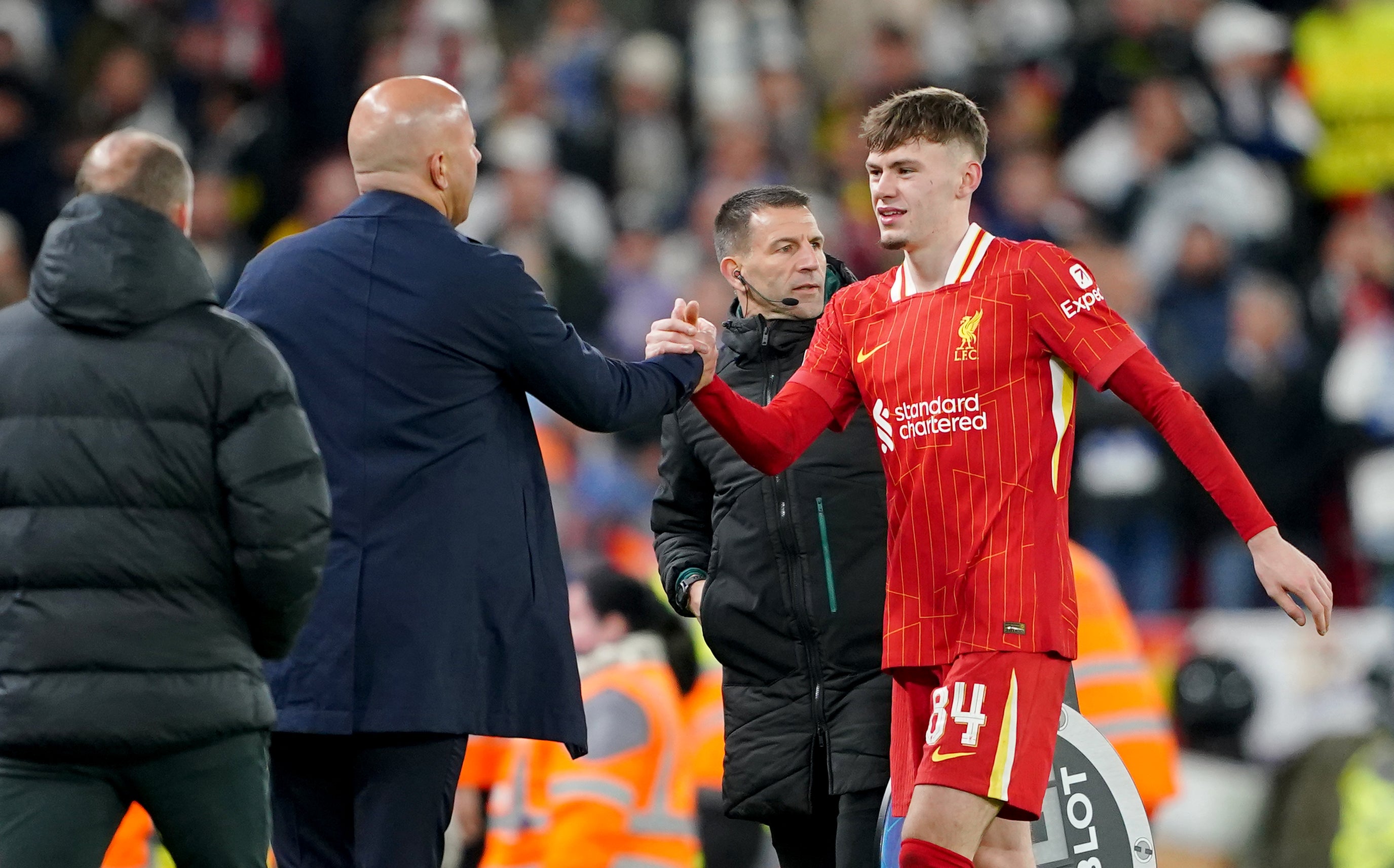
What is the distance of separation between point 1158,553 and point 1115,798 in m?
5.86

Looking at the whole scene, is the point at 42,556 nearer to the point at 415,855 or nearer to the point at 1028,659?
the point at 415,855

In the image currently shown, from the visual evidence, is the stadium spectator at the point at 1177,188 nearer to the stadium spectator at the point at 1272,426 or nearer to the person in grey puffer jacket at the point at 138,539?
the stadium spectator at the point at 1272,426

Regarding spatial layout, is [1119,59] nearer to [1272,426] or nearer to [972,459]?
[1272,426]

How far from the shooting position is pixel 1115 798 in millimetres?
5168

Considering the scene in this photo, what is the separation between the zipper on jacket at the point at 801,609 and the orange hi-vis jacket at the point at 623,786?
1704mm

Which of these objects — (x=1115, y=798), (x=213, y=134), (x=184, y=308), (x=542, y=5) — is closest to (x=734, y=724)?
(x=1115, y=798)

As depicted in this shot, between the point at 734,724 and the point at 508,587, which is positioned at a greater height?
the point at 508,587

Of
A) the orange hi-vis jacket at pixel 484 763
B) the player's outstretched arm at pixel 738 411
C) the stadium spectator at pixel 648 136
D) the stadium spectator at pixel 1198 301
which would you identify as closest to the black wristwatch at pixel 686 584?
the player's outstretched arm at pixel 738 411

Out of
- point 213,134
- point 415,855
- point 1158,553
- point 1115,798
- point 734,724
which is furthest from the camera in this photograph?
point 213,134

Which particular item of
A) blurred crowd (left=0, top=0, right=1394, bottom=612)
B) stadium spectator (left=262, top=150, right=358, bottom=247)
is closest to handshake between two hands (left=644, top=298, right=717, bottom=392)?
blurred crowd (left=0, top=0, right=1394, bottom=612)

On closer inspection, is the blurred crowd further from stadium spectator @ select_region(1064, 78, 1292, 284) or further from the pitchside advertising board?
the pitchside advertising board

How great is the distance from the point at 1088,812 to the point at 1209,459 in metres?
1.11

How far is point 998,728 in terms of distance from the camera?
4555 mm

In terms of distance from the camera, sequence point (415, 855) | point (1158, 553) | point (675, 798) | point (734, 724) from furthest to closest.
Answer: point (1158, 553) < point (675, 798) < point (734, 724) < point (415, 855)
